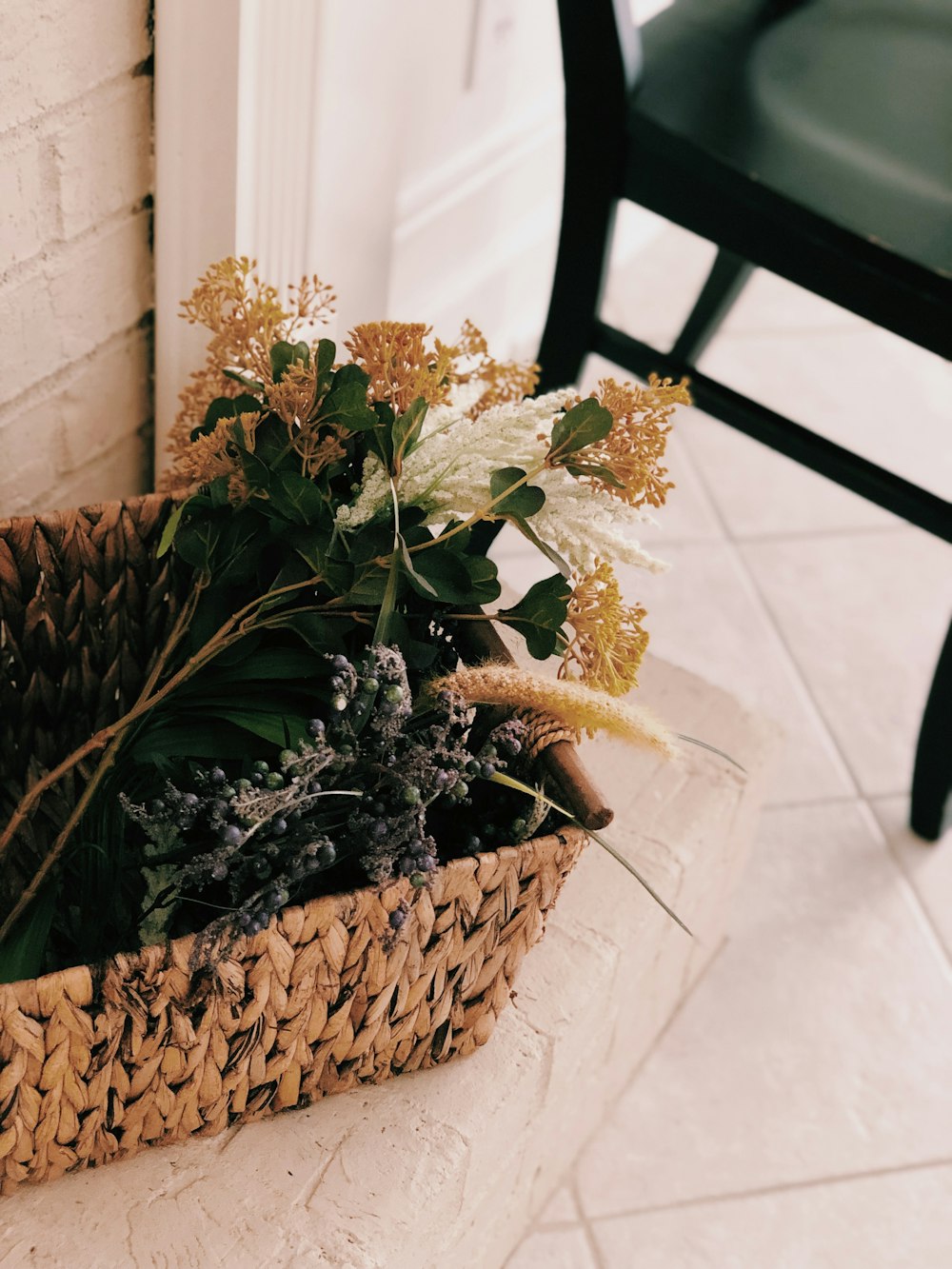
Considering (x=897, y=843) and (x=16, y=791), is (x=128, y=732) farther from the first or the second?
(x=897, y=843)

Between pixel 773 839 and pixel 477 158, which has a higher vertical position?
pixel 477 158

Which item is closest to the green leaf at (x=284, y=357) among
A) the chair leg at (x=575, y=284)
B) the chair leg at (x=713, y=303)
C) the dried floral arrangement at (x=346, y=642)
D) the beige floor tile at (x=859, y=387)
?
the dried floral arrangement at (x=346, y=642)

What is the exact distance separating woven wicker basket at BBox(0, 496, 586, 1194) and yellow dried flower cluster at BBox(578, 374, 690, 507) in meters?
0.19

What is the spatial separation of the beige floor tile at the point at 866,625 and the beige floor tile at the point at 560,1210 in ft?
1.85

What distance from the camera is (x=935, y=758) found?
47.6 inches

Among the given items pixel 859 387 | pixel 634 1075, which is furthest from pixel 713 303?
pixel 634 1075

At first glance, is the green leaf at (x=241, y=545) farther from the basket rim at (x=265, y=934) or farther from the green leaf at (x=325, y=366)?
the basket rim at (x=265, y=934)

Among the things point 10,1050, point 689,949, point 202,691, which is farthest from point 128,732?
point 689,949

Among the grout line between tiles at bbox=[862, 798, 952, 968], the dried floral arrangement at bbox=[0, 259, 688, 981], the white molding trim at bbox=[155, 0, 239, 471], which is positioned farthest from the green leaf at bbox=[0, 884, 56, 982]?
the grout line between tiles at bbox=[862, 798, 952, 968]

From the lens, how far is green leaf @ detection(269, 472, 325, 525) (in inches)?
26.5

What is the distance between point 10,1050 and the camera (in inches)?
23.1

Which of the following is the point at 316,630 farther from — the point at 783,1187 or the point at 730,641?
the point at 730,641

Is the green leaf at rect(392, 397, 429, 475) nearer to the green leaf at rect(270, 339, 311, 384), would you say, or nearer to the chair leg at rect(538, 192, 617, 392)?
the green leaf at rect(270, 339, 311, 384)

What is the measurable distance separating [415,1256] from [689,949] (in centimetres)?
41
